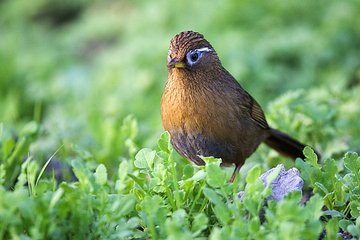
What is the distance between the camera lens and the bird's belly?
4.50 m

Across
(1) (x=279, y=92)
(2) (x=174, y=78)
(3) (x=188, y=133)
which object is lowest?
(1) (x=279, y=92)

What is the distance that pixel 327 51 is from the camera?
27.0ft

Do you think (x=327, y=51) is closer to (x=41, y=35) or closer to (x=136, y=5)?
(x=136, y=5)

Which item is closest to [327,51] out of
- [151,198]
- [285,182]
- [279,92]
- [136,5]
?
[279,92]

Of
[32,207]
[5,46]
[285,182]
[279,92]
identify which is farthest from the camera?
[5,46]

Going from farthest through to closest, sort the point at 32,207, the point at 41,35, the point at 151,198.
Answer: the point at 41,35
the point at 151,198
the point at 32,207

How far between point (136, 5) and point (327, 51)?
3.91 metres

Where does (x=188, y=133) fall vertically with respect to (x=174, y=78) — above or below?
below

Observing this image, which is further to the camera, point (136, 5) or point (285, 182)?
point (136, 5)

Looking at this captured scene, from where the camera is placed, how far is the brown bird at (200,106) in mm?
4457

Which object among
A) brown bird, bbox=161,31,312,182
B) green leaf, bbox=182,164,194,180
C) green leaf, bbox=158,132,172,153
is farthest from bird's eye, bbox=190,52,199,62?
green leaf, bbox=182,164,194,180

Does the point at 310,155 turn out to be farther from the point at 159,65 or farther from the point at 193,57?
the point at 159,65

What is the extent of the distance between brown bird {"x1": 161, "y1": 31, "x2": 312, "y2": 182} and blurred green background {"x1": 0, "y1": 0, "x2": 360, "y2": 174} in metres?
1.25

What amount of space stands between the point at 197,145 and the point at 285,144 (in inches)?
39.9
